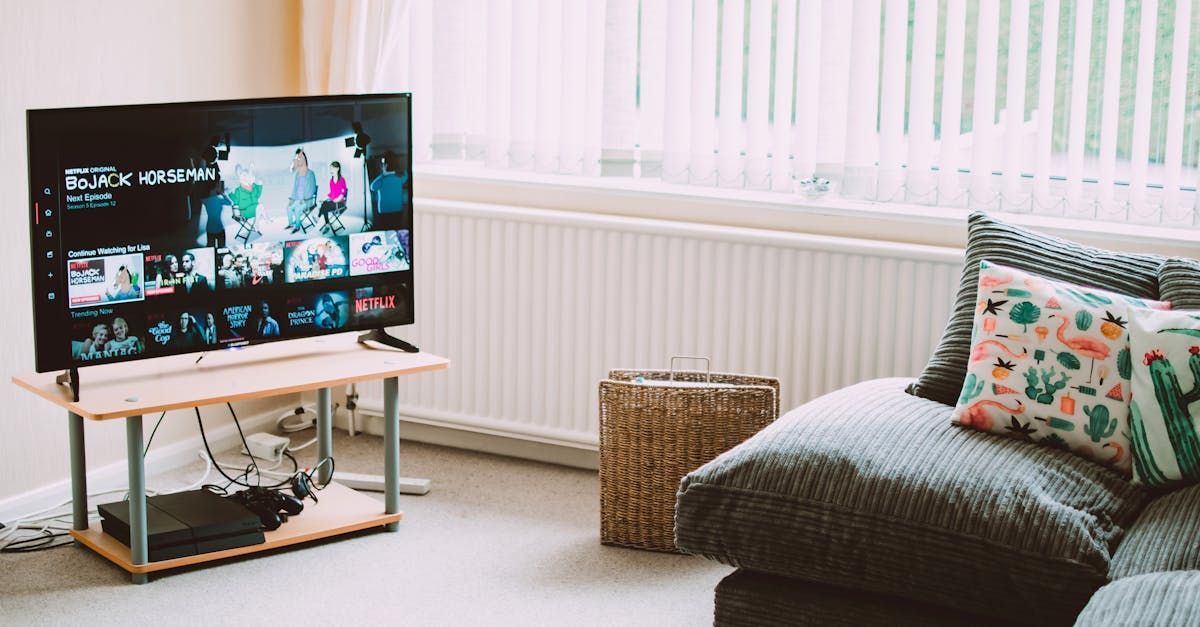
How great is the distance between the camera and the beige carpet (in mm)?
3066

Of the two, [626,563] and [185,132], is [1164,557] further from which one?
[185,132]

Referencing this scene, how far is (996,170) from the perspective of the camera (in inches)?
143

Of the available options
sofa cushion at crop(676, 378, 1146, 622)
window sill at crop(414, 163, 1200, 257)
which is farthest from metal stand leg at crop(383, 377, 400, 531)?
sofa cushion at crop(676, 378, 1146, 622)

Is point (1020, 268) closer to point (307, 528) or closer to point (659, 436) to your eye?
point (659, 436)

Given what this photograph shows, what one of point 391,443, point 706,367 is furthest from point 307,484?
point 706,367

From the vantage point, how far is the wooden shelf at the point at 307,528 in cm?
326

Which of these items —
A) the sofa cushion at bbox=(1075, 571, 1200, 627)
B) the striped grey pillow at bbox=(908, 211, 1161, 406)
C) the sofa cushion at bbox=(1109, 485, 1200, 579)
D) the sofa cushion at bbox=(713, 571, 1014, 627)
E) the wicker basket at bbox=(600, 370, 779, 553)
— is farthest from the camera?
the wicker basket at bbox=(600, 370, 779, 553)

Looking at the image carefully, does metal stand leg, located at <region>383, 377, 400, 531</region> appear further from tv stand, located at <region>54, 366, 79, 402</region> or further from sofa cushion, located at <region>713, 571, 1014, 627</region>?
sofa cushion, located at <region>713, 571, 1014, 627</region>

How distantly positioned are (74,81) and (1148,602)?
281 centimetres

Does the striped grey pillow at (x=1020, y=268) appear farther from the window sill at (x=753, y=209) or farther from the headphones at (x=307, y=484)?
the headphones at (x=307, y=484)

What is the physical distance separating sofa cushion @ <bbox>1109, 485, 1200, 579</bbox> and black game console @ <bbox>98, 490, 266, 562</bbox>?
6.42 feet

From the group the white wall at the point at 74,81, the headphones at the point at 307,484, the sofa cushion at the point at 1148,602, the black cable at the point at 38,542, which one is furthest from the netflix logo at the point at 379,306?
the sofa cushion at the point at 1148,602

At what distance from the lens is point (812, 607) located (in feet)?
8.46

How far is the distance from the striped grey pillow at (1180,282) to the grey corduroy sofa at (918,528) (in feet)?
1.35
